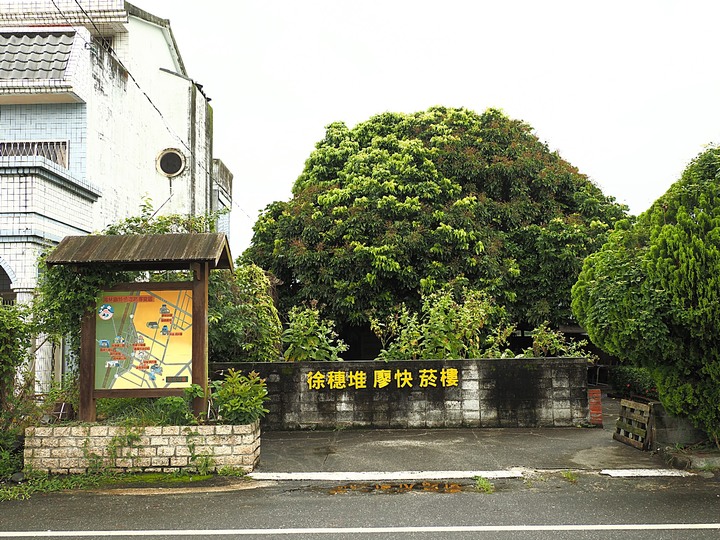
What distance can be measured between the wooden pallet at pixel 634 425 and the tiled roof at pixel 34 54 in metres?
11.7

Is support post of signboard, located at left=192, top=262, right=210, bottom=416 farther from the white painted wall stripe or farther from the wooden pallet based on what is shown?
the wooden pallet

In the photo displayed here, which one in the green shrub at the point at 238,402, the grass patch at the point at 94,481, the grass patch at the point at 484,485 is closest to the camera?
the grass patch at the point at 484,485

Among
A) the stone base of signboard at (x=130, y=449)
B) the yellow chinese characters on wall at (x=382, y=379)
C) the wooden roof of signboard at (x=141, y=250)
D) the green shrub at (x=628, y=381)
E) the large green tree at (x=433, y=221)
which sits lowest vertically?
the green shrub at (x=628, y=381)

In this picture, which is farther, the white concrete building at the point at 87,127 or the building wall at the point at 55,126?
the building wall at the point at 55,126

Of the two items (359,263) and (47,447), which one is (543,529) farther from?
(359,263)

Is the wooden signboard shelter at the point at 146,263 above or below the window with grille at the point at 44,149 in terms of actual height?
below

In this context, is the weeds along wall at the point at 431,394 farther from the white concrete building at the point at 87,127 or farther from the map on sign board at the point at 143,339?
the white concrete building at the point at 87,127

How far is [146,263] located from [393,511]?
4.47 meters

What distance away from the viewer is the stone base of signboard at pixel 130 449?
7824mm

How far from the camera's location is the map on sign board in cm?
835

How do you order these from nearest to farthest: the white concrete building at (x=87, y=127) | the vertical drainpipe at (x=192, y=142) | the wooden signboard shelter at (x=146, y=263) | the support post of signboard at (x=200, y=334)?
1. the wooden signboard shelter at (x=146, y=263)
2. the support post of signboard at (x=200, y=334)
3. the white concrete building at (x=87, y=127)
4. the vertical drainpipe at (x=192, y=142)

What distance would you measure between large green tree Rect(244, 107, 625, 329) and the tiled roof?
7.22m

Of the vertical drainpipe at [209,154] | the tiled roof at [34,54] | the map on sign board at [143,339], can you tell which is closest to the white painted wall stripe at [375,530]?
the map on sign board at [143,339]

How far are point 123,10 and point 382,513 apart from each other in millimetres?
14945
